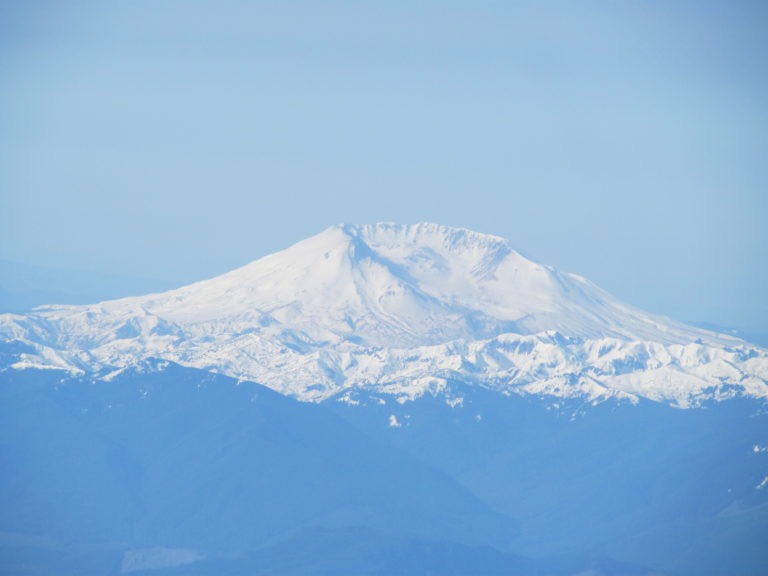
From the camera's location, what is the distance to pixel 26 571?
19875cm
